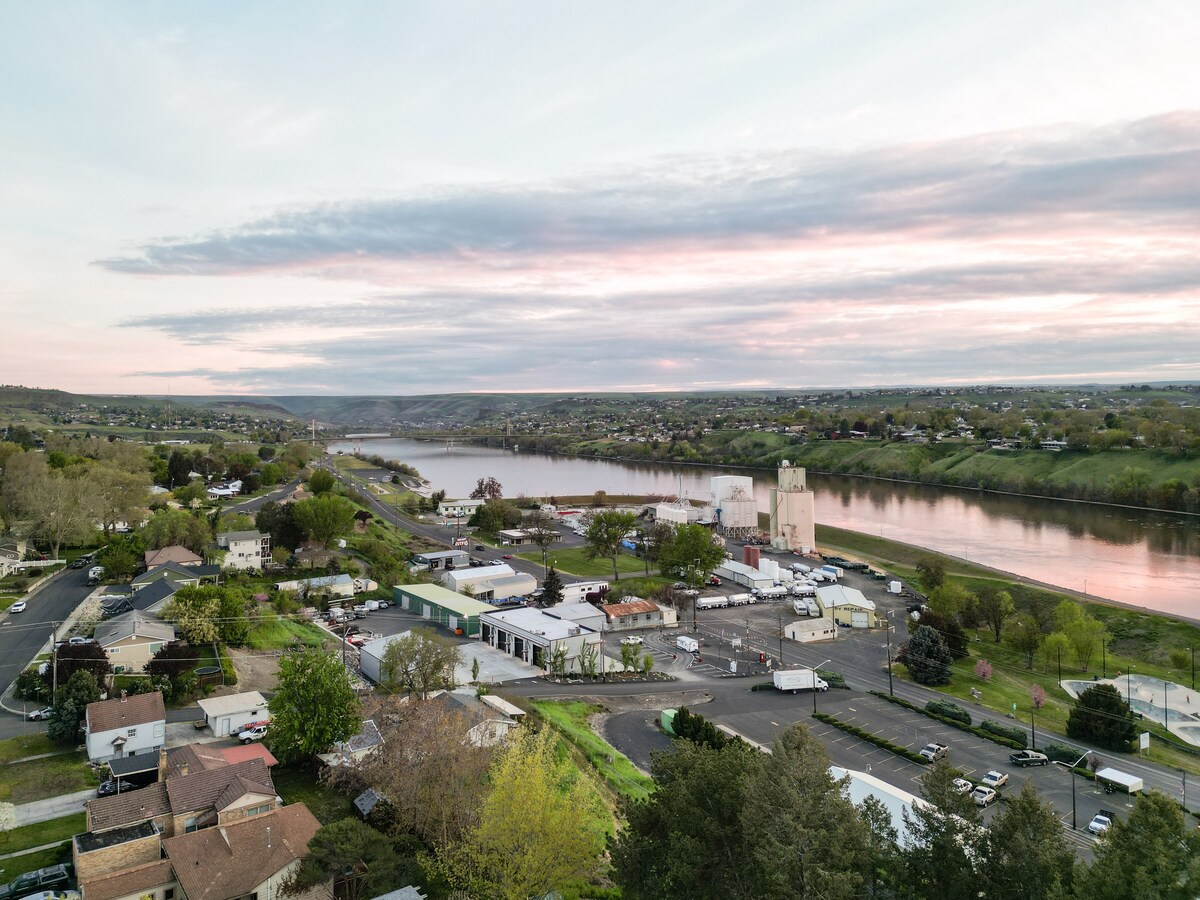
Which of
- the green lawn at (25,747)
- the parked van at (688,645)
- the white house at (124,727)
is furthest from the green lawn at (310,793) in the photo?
the parked van at (688,645)

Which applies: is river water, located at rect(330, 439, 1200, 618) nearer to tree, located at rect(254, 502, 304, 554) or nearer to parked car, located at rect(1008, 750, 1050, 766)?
parked car, located at rect(1008, 750, 1050, 766)

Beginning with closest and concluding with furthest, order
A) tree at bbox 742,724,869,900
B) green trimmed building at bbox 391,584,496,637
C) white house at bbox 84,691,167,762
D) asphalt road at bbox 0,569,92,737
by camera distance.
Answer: tree at bbox 742,724,869,900 → white house at bbox 84,691,167,762 → asphalt road at bbox 0,569,92,737 → green trimmed building at bbox 391,584,496,637

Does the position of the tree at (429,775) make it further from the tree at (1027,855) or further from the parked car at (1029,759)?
the parked car at (1029,759)

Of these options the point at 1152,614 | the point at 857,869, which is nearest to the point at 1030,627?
the point at 1152,614

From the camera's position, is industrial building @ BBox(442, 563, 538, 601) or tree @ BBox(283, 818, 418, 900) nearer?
tree @ BBox(283, 818, 418, 900)

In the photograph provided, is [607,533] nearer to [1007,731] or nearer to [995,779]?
[1007,731]

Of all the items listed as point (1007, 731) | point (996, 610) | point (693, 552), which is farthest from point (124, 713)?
point (996, 610)

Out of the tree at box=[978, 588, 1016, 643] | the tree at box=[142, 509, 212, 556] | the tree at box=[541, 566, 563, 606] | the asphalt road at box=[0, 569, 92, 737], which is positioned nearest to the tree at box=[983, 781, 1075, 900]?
the asphalt road at box=[0, 569, 92, 737]
